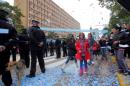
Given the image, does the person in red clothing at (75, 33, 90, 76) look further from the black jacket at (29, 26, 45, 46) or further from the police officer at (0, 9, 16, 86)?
the police officer at (0, 9, 16, 86)

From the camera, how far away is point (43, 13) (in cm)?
12319

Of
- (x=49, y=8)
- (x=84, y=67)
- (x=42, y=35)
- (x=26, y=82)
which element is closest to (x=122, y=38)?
(x=84, y=67)

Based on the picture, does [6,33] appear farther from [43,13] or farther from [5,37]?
[43,13]

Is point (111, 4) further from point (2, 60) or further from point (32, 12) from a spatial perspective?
point (32, 12)

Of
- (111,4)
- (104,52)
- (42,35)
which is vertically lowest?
(104,52)

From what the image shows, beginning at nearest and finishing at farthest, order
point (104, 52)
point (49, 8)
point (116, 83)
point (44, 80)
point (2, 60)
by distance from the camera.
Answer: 1. point (2, 60)
2. point (116, 83)
3. point (44, 80)
4. point (104, 52)
5. point (49, 8)

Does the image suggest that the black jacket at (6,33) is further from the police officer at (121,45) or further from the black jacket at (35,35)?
the police officer at (121,45)

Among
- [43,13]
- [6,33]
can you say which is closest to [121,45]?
[6,33]

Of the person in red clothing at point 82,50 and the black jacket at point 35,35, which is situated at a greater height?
the black jacket at point 35,35

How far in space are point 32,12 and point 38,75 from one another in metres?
97.3

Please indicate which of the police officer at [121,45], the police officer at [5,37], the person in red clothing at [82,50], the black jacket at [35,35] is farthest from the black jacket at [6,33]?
the person in red clothing at [82,50]

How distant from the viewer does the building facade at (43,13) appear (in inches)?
4109

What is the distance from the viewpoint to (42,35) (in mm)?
13398

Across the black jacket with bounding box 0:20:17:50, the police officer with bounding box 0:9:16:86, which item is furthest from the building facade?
the black jacket with bounding box 0:20:17:50
